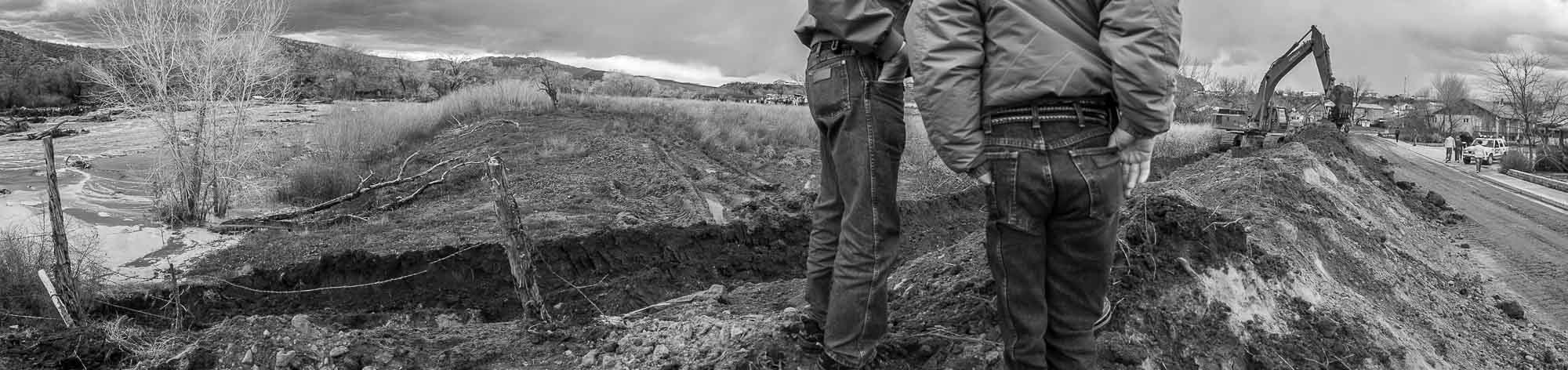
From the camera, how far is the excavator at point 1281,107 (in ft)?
68.3

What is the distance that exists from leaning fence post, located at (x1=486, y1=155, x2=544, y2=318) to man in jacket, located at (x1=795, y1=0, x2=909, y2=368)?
1721 millimetres

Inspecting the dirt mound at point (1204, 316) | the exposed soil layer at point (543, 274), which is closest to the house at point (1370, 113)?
the dirt mound at point (1204, 316)

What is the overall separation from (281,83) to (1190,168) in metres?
13.7

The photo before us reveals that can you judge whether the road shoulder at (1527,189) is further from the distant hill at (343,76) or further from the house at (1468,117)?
the house at (1468,117)

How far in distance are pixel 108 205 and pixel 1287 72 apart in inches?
987

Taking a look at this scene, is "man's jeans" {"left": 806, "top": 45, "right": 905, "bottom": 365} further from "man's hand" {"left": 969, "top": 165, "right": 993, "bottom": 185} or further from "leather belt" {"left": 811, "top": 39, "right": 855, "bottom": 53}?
"man's hand" {"left": 969, "top": 165, "right": 993, "bottom": 185}

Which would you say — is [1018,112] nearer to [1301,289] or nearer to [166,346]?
[1301,289]

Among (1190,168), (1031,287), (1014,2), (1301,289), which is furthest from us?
(1190,168)

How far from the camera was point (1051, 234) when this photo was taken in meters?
2.46

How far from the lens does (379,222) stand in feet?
26.7

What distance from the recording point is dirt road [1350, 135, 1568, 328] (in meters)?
7.40

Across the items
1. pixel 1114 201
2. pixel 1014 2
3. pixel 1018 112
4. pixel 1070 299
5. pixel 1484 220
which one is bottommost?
pixel 1484 220

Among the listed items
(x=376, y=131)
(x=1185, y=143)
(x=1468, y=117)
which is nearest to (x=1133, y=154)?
(x=376, y=131)

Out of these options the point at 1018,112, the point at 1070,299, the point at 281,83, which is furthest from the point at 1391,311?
the point at 281,83
